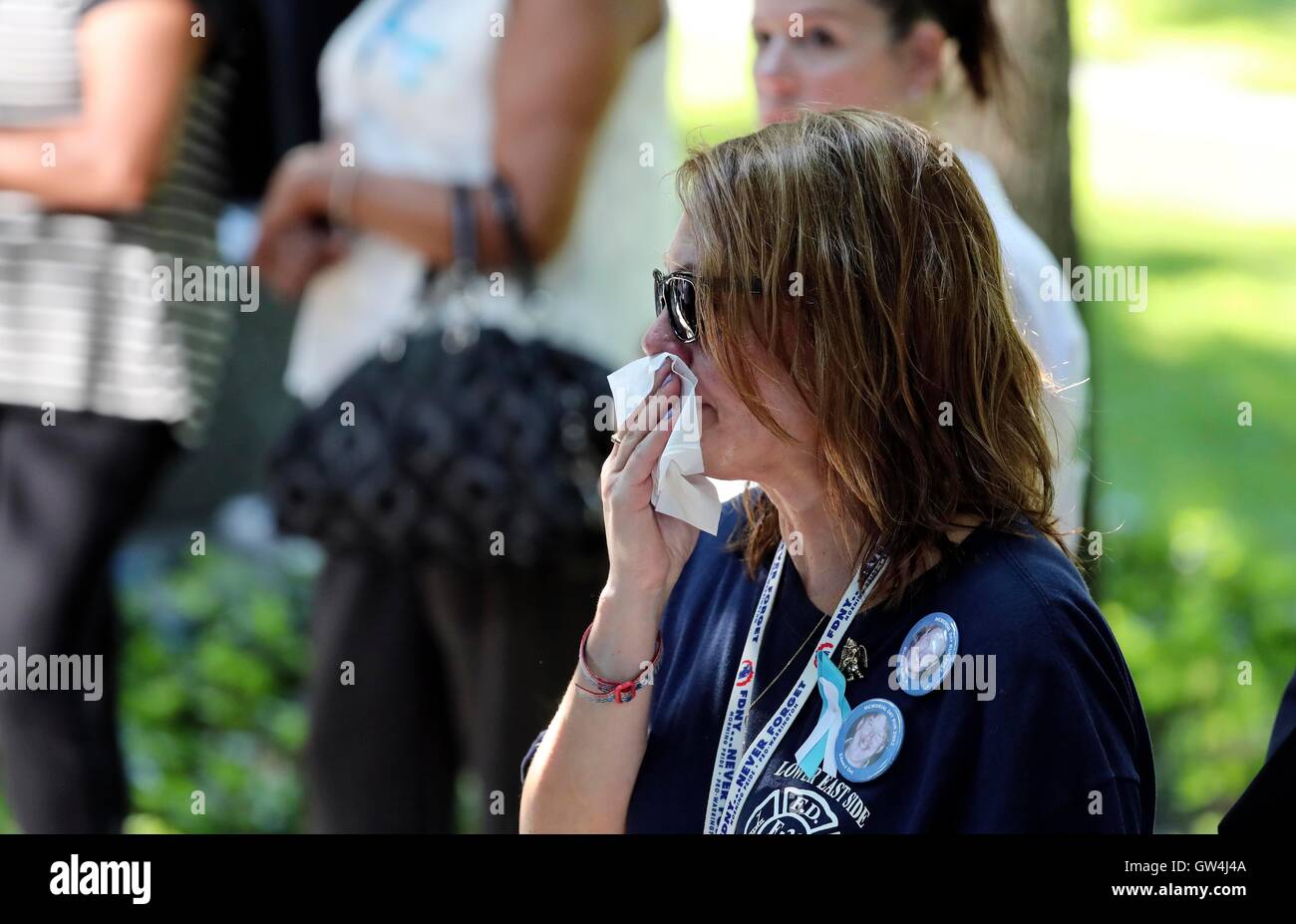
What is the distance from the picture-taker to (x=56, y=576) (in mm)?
3205

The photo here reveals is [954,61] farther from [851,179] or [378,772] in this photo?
[378,772]

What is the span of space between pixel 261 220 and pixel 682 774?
1757 millimetres

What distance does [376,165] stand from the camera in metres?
3.01

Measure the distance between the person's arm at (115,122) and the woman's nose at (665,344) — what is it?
1.65 metres

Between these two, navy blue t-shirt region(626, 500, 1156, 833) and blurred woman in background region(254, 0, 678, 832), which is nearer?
navy blue t-shirt region(626, 500, 1156, 833)

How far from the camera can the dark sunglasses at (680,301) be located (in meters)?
1.87

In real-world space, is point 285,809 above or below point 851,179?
below

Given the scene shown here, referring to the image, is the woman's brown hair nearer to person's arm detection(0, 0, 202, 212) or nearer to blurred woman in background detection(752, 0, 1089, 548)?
blurred woman in background detection(752, 0, 1089, 548)

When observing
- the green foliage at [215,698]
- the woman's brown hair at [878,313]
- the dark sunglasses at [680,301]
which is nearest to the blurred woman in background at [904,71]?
the woman's brown hair at [878,313]

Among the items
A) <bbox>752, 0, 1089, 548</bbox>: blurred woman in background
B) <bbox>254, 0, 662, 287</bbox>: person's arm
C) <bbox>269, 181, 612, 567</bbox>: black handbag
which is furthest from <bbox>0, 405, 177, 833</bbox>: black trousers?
<bbox>752, 0, 1089, 548</bbox>: blurred woman in background

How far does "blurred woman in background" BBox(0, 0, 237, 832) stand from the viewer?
312 centimetres

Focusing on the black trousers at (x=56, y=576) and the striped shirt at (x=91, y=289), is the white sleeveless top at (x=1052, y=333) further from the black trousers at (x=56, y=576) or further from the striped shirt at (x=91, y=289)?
the black trousers at (x=56, y=576)

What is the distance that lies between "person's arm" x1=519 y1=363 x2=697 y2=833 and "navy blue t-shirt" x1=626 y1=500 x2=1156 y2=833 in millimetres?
75

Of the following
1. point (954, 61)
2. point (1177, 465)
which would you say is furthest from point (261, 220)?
point (1177, 465)
